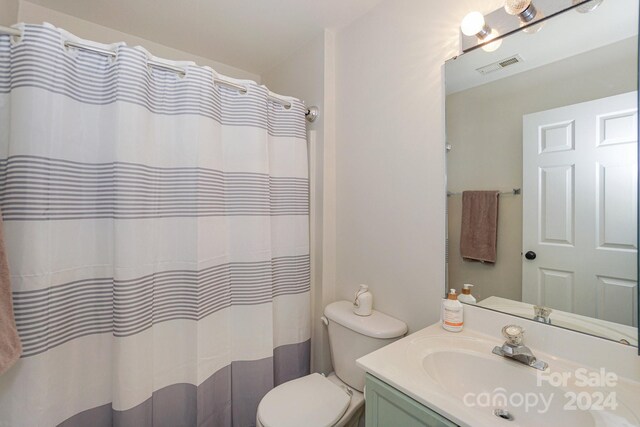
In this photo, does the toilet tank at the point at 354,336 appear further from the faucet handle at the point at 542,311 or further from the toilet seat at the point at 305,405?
the faucet handle at the point at 542,311

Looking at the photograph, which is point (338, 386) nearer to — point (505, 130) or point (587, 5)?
point (505, 130)

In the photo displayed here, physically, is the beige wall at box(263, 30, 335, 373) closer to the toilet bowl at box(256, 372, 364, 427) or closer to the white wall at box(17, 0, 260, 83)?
the toilet bowl at box(256, 372, 364, 427)

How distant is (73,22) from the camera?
1.58 meters

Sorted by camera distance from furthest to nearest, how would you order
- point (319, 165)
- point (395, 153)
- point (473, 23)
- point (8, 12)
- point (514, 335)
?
point (319, 165), point (395, 153), point (8, 12), point (473, 23), point (514, 335)

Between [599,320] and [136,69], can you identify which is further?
[136,69]

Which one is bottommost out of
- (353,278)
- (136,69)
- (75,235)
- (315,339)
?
(315,339)

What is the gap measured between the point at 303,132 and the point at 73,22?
1427 mm

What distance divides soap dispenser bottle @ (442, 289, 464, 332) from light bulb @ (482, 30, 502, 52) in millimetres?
996

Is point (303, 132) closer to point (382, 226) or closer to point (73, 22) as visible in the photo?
point (382, 226)

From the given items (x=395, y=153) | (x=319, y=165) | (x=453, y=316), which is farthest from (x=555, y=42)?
(x=319, y=165)

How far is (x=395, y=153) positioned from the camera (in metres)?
1.38

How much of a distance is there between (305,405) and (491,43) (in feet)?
5.42

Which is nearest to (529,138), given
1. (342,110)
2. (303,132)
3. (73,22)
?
(342,110)

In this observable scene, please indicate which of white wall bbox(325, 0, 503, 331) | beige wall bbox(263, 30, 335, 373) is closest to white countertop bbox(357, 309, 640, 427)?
white wall bbox(325, 0, 503, 331)
